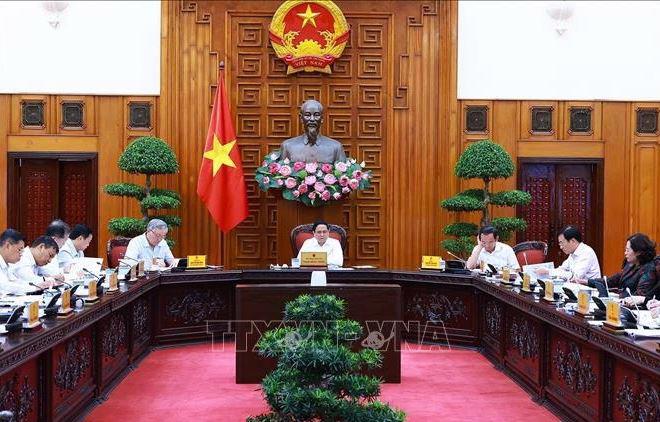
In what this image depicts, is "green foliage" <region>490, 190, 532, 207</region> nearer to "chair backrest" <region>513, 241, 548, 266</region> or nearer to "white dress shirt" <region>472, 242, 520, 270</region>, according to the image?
"chair backrest" <region>513, 241, 548, 266</region>

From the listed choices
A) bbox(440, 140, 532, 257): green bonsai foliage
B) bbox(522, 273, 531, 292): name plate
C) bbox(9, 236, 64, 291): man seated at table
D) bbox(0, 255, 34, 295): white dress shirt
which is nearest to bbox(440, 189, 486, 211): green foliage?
bbox(440, 140, 532, 257): green bonsai foliage

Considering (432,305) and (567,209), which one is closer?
(432,305)

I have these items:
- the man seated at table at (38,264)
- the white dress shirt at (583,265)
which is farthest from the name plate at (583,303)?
the man seated at table at (38,264)

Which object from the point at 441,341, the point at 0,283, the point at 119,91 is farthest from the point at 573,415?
the point at 119,91

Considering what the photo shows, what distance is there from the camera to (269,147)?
9.19 meters

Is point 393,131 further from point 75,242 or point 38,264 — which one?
point 38,264

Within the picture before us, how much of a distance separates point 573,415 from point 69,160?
21.2 feet

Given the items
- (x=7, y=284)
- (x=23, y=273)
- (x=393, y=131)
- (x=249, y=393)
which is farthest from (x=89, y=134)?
(x=249, y=393)

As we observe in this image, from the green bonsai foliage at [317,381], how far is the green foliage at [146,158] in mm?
4784

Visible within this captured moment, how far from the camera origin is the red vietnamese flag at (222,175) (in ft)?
28.1

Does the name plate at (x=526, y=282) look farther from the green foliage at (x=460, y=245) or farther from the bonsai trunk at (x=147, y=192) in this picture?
the bonsai trunk at (x=147, y=192)

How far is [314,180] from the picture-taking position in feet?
26.0

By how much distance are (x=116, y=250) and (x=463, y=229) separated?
11.3 feet

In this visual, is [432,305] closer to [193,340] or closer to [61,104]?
[193,340]
